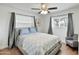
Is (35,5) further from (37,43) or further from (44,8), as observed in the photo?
(37,43)

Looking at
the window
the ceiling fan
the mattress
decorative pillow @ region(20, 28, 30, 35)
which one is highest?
the ceiling fan

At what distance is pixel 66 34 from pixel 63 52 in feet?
0.90

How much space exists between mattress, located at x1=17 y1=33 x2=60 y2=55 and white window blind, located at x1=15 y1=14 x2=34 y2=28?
16 cm

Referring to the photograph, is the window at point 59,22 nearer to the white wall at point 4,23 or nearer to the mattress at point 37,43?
the mattress at point 37,43

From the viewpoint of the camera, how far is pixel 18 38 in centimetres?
118

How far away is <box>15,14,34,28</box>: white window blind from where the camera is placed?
117 centimetres

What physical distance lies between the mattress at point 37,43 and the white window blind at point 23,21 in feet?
0.53

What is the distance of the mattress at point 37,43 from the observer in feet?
3.71

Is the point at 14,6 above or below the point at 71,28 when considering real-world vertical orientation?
above

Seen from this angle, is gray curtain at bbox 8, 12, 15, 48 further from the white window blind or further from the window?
the window

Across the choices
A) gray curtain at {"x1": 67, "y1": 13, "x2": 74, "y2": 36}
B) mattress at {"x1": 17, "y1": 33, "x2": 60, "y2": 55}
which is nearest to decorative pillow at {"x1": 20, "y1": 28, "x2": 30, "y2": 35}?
mattress at {"x1": 17, "y1": 33, "x2": 60, "y2": 55}

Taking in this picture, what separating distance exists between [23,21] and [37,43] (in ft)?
1.29
